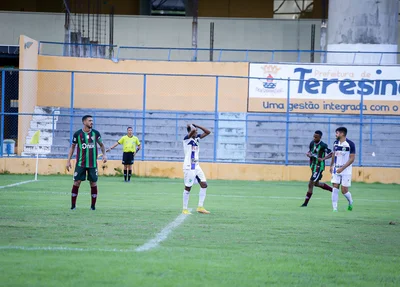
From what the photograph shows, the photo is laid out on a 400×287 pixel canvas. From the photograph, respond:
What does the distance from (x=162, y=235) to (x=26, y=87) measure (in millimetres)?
22672

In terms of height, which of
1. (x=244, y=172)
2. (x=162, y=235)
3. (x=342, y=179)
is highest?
(x=342, y=179)

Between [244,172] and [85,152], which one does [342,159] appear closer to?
[85,152]

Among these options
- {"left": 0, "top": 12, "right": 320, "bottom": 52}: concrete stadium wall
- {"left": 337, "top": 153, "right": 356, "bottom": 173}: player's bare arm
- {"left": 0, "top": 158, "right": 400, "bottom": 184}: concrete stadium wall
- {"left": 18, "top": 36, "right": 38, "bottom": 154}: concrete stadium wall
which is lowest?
{"left": 0, "top": 158, "right": 400, "bottom": 184}: concrete stadium wall

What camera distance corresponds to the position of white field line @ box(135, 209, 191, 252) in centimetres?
1008

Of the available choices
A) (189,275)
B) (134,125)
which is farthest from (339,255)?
(134,125)

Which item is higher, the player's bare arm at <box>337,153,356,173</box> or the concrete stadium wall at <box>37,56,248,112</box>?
the concrete stadium wall at <box>37,56,248,112</box>

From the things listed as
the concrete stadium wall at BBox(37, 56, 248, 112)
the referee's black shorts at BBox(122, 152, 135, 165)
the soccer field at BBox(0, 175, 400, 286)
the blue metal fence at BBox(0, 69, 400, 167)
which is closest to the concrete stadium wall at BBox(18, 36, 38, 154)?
the blue metal fence at BBox(0, 69, 400, 167)

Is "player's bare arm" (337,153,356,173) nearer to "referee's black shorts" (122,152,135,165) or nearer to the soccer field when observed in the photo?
the soccer field

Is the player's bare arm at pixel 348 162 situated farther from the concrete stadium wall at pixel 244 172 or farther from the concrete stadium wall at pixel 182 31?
the concrete stadium wall at pixel 182 31

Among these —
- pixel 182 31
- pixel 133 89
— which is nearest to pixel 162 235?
pixel 133 89

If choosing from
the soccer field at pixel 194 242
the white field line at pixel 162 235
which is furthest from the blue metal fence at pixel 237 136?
the white field line at pixel 162 235

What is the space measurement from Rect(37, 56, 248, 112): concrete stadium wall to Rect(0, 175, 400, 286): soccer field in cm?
1582

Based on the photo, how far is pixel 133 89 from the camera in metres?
35.7

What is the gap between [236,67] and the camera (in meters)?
36.1
